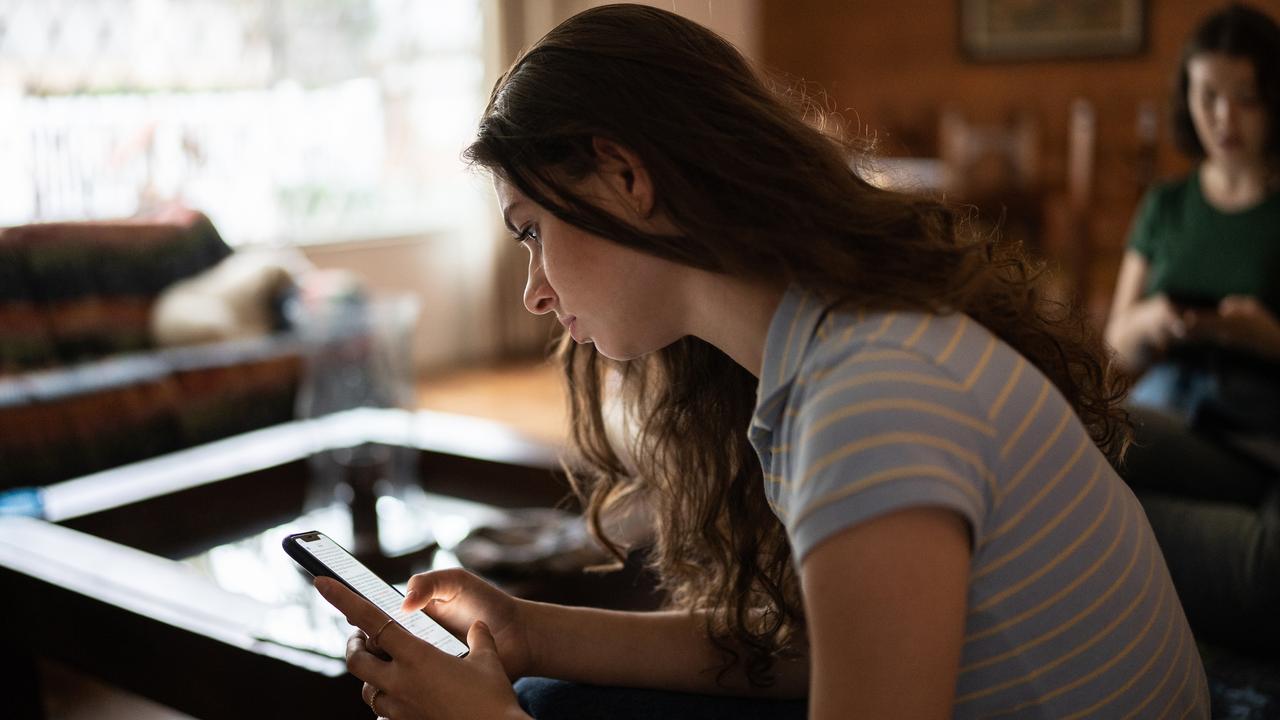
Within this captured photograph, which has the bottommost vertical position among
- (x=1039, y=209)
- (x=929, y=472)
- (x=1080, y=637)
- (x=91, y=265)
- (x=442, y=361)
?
(x=442, y=361)

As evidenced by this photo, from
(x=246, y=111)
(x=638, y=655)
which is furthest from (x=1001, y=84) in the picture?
(x=638, y=655)

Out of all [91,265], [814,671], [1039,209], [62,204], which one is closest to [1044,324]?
[814,671]

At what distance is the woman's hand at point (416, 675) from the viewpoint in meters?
0.80

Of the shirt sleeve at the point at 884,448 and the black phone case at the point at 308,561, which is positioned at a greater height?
the shirt sleeve at the point at 884,448

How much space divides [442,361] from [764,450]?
4.47m

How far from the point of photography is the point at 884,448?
1.98 feet

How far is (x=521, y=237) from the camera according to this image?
0.84 metres

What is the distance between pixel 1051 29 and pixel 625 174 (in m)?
4.98

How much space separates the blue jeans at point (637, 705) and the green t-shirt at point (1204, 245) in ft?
5.07

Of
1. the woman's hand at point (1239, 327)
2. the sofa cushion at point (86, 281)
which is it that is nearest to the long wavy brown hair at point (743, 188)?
the woman's hand at point (1239, 327)

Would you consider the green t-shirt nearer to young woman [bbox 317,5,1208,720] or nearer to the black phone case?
young woman [bbox 317,5,1208,720]

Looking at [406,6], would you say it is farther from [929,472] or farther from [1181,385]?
[929,472]

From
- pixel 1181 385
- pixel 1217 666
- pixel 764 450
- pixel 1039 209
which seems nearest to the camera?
pixel 764 450

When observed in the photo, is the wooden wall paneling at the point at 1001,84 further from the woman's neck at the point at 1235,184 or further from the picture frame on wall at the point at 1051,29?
the woman's neck at the point at 1235,184
